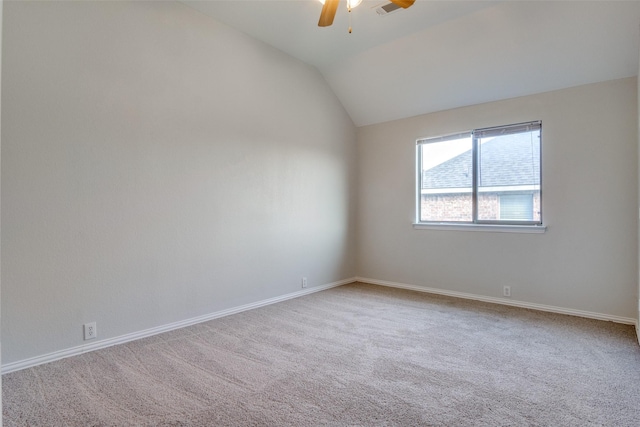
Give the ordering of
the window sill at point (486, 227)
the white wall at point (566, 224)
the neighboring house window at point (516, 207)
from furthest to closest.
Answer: the neighboring house window at point (516, 207), the window sill at point (486, 227), the white wall at point (566, 224)

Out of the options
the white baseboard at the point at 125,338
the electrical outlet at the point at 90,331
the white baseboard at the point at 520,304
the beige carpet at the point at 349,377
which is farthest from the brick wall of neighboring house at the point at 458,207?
the electrical outlet at the point at 90,331

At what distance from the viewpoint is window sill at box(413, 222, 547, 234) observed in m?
3.99

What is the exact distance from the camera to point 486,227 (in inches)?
171

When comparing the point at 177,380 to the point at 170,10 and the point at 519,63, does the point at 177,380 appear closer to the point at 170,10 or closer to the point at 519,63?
the point at 170,10

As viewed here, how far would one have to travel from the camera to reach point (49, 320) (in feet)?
8.70

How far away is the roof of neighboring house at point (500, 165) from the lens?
4074 mm

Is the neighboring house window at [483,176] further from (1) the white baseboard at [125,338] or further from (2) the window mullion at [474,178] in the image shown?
(1) the white baseboard at [125,338]

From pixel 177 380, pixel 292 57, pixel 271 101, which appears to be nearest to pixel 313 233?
pixel 271 101

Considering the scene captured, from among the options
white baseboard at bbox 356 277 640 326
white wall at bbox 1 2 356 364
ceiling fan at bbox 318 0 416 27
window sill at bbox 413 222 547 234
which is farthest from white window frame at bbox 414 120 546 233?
ceiling fan at bbox 318 0 416 27

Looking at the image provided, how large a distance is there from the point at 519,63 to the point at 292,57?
259cm

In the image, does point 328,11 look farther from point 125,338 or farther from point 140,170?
point 125,338

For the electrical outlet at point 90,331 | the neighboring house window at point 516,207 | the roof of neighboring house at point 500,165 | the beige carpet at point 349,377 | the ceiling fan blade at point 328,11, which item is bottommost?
the beige carpet at point 349,377

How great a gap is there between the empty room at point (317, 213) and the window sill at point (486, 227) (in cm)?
2

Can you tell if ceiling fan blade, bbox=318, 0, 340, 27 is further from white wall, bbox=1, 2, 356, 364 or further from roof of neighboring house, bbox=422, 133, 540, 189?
roof of neighboring house, bbox=422, 133, 540, 189
